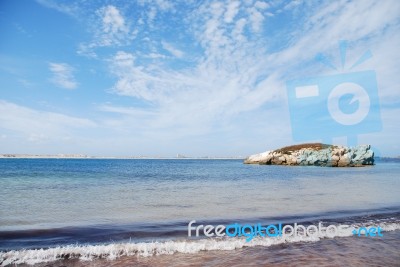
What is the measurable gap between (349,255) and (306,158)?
288 ft

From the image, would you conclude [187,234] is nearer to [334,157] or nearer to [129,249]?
[129,249]

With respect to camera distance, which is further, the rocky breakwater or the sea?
the rocky breakwater

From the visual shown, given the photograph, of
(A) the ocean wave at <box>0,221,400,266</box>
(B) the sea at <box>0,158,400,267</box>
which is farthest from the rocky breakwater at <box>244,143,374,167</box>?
(A) the ocean wave at <box>0,221,400,266</box>

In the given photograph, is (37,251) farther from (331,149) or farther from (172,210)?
(331,149)

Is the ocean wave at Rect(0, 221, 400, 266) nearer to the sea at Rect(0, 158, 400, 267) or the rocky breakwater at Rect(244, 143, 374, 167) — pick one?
the sea at Rect(0, 158, 400, 267)

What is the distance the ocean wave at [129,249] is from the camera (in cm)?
767

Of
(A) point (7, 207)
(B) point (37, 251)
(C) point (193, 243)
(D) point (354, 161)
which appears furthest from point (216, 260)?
(D) point (354, 161)

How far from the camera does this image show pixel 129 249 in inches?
328

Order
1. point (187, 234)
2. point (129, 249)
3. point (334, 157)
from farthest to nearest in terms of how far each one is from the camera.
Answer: point (334, 157)
point (187, 234)
point (129, 249)

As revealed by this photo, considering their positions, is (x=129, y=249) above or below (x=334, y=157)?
below

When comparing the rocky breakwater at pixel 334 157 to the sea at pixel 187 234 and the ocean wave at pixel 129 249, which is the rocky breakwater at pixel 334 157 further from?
the ocean wave at pixel 129 249

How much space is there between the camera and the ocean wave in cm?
767

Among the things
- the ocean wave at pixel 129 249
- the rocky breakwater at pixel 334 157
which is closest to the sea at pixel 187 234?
the ocean wave at pixel 129 249

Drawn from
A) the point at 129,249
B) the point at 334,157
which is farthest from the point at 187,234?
the point at 334,157
